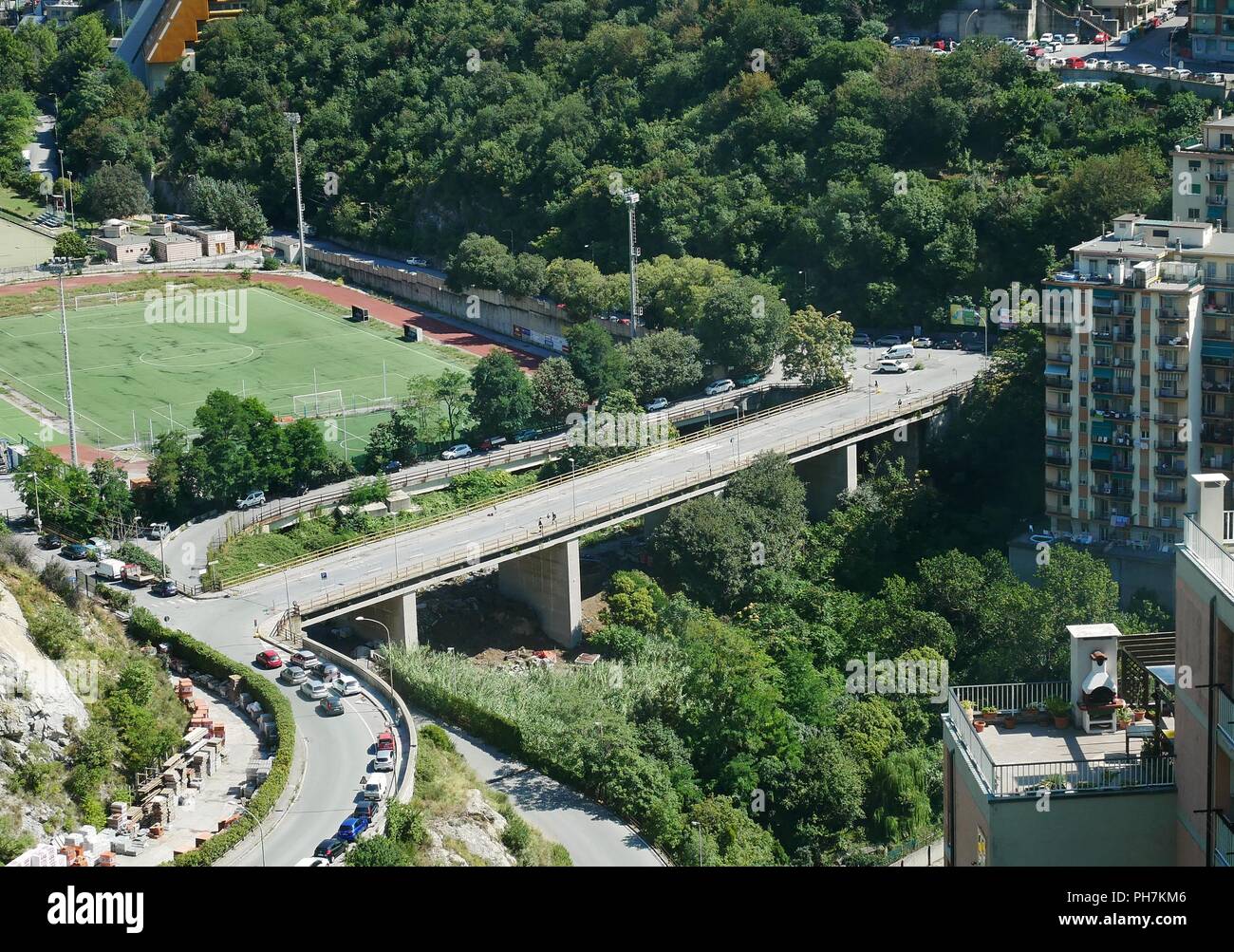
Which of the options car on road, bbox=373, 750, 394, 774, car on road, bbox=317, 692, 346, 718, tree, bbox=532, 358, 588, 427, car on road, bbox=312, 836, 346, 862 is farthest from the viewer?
tree, bbox=532, 358, 588, 427

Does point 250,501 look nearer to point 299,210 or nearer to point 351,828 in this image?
point 351,828

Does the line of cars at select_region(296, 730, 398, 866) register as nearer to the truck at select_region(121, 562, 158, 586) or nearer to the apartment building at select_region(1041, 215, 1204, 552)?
the truck at select_region(121, 562, 158, 586)

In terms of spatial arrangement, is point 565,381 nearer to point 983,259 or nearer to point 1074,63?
point 983,259

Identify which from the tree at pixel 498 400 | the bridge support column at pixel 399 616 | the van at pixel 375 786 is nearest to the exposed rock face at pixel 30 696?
the van at pixel 375 786

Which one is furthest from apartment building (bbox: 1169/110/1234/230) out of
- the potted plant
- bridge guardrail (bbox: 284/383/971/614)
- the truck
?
the potted plant

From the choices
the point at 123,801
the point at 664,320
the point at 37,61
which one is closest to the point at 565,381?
the point at 664,320
